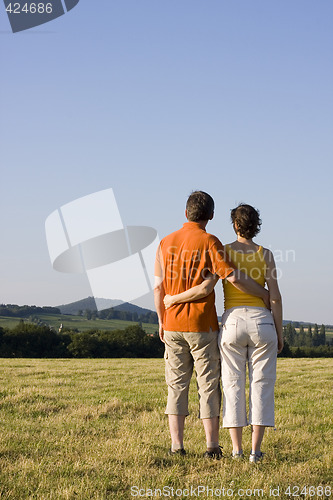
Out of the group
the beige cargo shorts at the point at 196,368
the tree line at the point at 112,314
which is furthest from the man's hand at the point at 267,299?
the tree line at the point at 112,314

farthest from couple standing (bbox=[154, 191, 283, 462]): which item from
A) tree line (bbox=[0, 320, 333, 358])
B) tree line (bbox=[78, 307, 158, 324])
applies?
tree line (bbox=[78, 307, 158, 324])

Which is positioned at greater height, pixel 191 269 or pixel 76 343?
pixel 191 269

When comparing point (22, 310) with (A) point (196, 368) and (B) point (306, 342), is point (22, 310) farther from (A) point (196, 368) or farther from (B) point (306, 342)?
(A) point (196, 368)

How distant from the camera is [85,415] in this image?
27.1ft

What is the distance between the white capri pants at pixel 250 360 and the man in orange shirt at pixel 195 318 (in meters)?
0.17

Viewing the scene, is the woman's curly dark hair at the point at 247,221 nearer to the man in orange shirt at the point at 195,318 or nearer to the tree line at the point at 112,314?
the man in orange shirt at the point at 195,318

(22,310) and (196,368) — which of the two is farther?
(22,310)

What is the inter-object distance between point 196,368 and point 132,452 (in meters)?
1.15

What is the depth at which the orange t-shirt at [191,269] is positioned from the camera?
5.61 m

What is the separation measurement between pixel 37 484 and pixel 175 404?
1672 millimetres

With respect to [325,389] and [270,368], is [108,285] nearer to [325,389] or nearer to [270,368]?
[325,389]

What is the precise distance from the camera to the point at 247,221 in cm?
571

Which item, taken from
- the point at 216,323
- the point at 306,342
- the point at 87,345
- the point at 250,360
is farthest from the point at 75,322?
the point at 250,360

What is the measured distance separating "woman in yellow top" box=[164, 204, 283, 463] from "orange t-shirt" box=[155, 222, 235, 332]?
0.12 m
